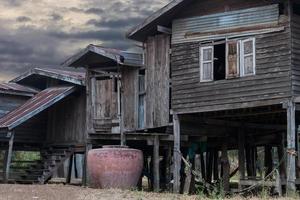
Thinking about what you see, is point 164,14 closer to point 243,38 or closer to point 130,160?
point 243,38

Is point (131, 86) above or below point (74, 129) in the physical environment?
above

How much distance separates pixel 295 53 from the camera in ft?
57.4

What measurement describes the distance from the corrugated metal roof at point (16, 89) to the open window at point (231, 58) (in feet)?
36.7

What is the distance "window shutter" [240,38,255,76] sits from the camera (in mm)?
18234

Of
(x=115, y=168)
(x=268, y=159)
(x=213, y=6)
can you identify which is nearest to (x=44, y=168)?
(x=115, y=168)

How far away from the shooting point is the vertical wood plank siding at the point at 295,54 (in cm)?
1734

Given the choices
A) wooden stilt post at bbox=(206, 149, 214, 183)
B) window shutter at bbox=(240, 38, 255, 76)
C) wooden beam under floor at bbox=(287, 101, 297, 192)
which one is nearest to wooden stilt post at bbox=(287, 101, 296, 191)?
wooden beam under floor at bbox=(287, 101, 297, 192)

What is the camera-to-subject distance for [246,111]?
1986cm

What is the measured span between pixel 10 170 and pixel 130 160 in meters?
9.43

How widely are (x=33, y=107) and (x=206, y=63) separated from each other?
9006 millimetres

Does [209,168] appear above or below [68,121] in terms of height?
below

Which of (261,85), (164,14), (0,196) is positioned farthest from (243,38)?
(0,196)

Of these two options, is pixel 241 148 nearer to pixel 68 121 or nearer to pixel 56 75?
pixel 68 121

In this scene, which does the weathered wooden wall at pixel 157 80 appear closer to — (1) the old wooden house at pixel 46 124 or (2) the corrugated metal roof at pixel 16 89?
(1) the old wooden house at pixel 46 124
